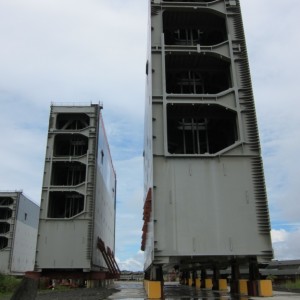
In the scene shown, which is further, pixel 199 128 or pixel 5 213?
pixel 5 213

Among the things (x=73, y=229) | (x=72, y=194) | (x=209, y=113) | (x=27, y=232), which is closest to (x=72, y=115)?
(x=72, y=194)

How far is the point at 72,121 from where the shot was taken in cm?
3847

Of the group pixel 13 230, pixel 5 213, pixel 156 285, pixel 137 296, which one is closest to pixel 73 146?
pixel 137 296

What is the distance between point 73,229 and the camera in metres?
33.8

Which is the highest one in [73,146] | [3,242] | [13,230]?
[73,146]

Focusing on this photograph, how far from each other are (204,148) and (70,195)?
17347 millimetres

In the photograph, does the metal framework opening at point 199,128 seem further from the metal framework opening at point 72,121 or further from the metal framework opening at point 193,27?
the metal framework opening at point 72,121

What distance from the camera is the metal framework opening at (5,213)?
189 ft

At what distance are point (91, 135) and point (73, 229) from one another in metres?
9.17

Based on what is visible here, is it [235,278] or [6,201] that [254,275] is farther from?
[6,201]

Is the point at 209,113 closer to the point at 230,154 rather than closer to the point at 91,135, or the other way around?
the point at 230,154

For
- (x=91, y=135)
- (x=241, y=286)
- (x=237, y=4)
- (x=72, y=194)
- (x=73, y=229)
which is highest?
(x=237, y=4)

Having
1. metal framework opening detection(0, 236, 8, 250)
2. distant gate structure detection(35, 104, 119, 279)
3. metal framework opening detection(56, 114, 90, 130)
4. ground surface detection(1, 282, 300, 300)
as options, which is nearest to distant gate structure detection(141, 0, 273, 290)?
ground surface detection(1, 282, 300, 300)

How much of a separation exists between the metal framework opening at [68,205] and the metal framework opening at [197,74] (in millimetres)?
16822
